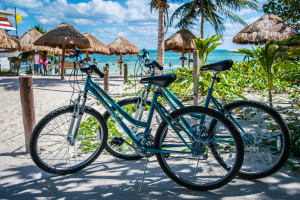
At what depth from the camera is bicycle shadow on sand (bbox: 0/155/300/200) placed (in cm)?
230

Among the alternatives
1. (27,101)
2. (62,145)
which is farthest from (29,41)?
(62,145)

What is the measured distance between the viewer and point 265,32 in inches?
576

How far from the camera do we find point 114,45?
70.8ft

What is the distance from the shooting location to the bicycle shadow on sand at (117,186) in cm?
230

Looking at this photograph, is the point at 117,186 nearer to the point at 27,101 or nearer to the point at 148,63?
the point at 148,63

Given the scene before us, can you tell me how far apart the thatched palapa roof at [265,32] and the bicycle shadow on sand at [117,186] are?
13558 millimetres

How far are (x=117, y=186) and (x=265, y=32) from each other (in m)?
14.6

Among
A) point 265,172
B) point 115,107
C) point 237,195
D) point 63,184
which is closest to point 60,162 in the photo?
point 63,184

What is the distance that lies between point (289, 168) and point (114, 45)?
65.5 ft

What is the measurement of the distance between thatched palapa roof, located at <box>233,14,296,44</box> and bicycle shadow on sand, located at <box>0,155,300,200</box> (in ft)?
44.5

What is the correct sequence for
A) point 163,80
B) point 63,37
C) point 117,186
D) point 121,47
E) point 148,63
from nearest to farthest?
point 163,80, point 117,186, point 148,63, point 63,37, point 121,47

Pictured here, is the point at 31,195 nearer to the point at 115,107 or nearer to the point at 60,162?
the point at 60,162

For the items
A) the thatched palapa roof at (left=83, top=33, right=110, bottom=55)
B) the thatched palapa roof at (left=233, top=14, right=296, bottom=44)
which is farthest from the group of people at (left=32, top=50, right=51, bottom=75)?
the thatched palapa roof at (left=233, top=14, right=296, bottom=44)

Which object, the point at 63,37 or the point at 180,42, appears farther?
the point at 180,42
